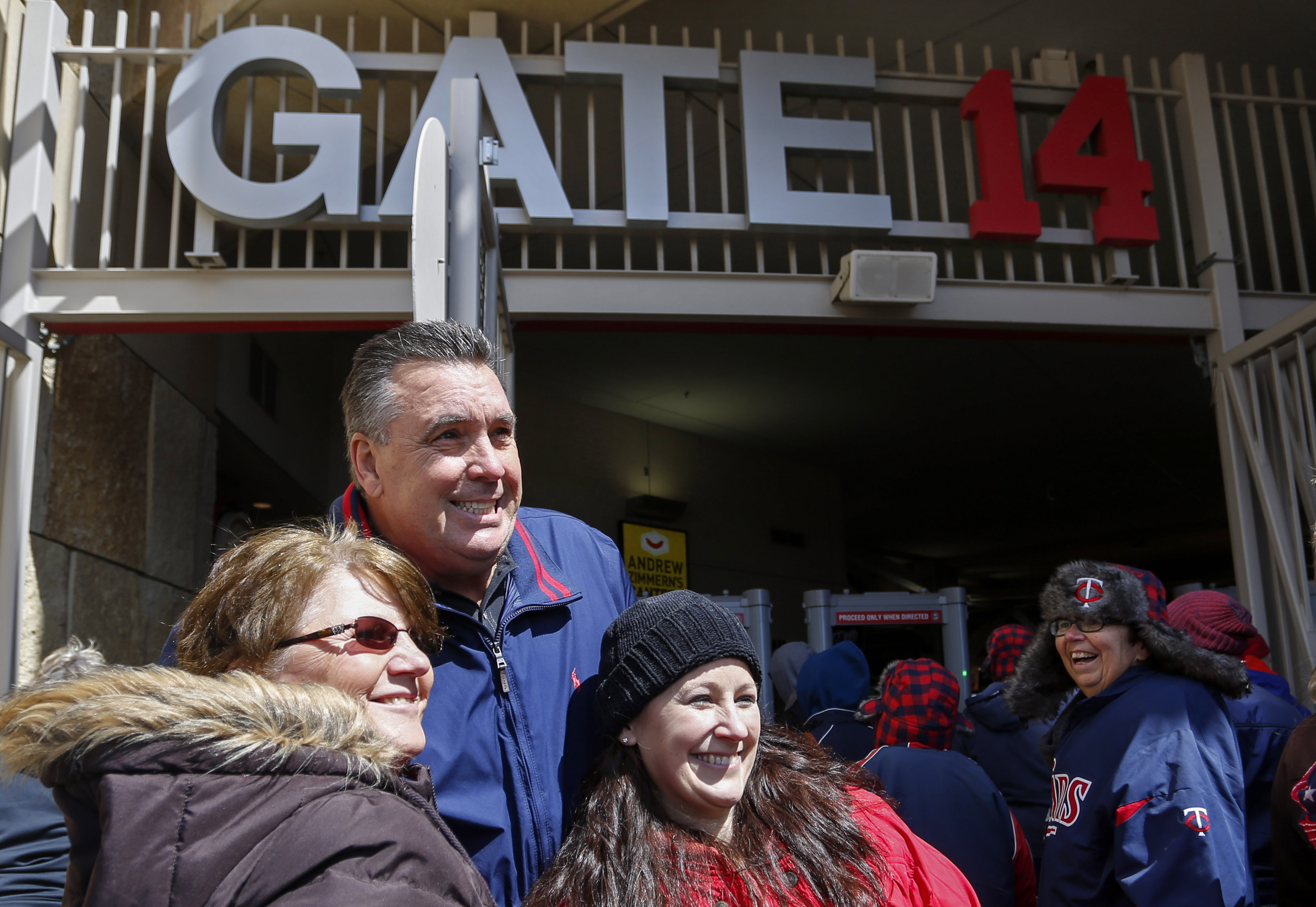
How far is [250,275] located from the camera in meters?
4.24

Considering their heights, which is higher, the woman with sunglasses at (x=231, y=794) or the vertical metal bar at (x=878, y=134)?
the vertical metal bar at (x=878, y=134)

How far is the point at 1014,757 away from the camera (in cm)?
329

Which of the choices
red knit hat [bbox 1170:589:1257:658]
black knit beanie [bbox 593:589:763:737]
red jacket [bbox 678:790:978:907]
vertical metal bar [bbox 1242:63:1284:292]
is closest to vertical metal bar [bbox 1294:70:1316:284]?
vertical metal bar [bbox 1242:63:1284:292]

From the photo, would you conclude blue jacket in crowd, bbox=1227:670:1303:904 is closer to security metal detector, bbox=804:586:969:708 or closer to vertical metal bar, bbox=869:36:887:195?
security metal detector, bbox=804:586:969:708

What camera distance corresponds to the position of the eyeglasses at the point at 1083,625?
8.29 feet

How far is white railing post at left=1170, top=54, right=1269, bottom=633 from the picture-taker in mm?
4551

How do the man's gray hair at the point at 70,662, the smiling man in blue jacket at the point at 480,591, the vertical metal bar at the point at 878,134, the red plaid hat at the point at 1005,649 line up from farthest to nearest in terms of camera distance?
1. the vertical metal bar at the point at 878,134
2. the red plaid hat at the point at 1005,649
3. the man's gray hair at the point at 70,662
4. the smiling man in blue jacket at the point at 480,591

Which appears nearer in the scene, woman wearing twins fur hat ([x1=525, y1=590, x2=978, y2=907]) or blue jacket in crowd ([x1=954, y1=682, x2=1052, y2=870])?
woman wearing twins fur hat ([x1=525, y1=590, x2=978, y2=907])

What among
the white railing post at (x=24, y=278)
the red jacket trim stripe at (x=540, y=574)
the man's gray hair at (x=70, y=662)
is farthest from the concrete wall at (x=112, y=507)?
the red jacket trim stripe at (x=540, y=574)

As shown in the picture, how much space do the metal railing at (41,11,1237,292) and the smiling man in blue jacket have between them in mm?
2740

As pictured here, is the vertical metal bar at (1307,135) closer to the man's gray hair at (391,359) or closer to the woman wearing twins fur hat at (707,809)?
the woman wearing twins fur hat at (707,809)

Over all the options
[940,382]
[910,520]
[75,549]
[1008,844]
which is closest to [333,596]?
[1008,844]

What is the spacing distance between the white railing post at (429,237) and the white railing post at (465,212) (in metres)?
0.13

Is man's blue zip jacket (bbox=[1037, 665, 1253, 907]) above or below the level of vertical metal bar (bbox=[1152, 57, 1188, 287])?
below
